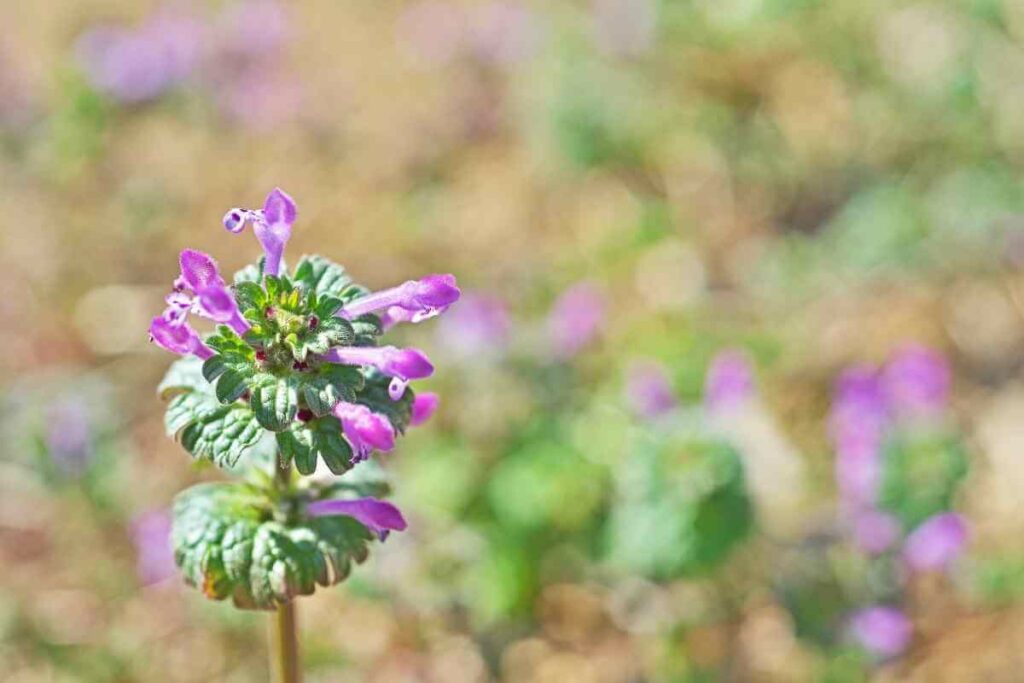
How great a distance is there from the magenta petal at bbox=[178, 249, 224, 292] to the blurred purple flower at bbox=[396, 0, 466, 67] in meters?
4.49

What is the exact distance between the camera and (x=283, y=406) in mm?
1649

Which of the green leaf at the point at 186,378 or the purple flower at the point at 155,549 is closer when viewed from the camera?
the green leaf at the point at 186,378

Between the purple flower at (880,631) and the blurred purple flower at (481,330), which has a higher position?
the blurred purple flower at (481,330)

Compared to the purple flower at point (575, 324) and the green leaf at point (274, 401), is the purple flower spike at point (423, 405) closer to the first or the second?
the green leaf at point (274, 401)

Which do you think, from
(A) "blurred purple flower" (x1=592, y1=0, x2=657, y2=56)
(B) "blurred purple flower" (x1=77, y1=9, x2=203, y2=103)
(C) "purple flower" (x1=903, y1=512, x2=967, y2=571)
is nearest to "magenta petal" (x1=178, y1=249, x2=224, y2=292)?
(C) "purple flower" (x1=903, y1=512, x2=967, y2=571)

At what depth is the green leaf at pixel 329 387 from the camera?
1664 millimetres

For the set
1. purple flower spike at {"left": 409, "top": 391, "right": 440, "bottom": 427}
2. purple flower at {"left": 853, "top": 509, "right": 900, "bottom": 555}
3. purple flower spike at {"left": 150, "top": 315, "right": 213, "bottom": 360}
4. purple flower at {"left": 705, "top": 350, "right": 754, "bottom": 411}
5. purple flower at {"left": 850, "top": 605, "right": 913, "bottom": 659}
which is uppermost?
purple flower at {"left": 705, "top": 350, "right": 754, "bottom": 411}

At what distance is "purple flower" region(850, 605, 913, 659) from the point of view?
10.1 ft

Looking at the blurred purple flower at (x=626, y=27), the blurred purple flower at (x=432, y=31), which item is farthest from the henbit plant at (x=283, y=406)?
the blurred purple flower at (x=432, y=31)

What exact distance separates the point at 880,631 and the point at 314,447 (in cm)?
182

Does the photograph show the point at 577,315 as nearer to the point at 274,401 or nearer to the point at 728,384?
the point at 728,384

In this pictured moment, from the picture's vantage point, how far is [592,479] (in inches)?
134

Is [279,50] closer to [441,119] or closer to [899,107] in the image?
[441,119]

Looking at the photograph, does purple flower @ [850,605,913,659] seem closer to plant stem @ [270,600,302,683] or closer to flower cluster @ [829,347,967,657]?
flower cluster @ [829,347,967,657]
